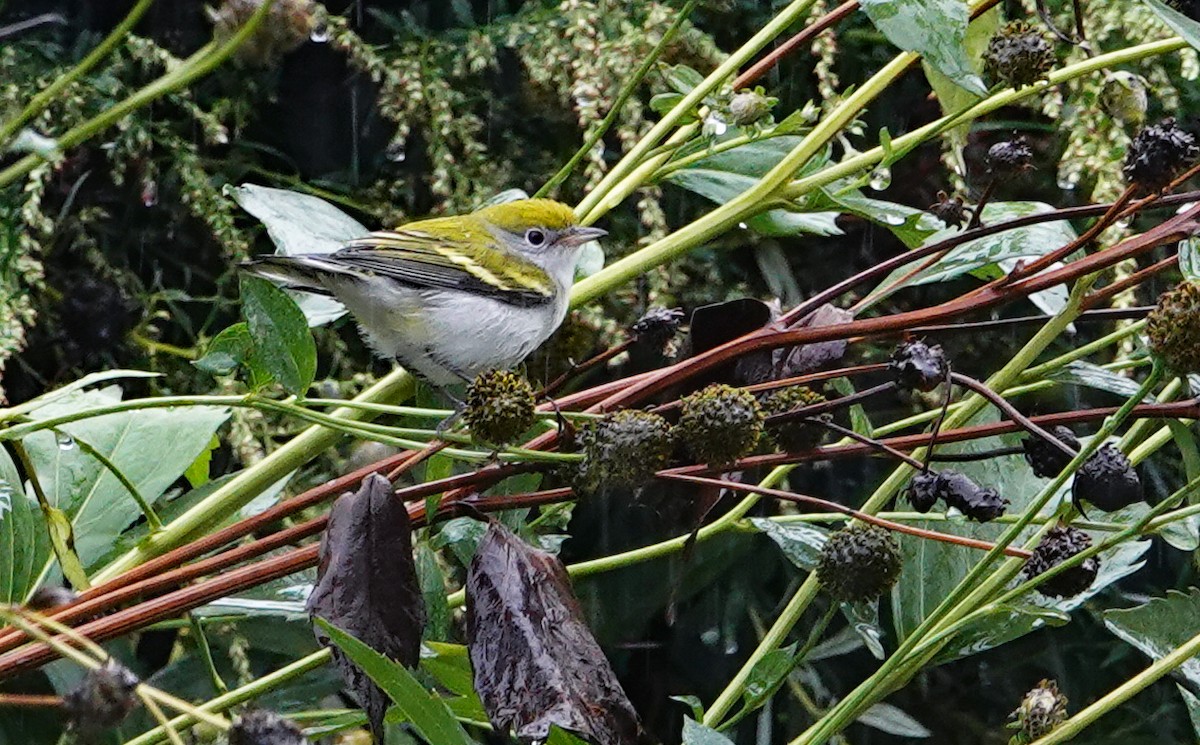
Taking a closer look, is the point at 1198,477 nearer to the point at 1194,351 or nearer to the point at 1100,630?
the point at 1194,351

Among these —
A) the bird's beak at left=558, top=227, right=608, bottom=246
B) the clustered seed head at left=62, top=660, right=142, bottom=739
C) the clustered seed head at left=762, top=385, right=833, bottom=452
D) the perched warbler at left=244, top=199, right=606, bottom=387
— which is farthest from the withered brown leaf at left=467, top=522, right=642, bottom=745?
the bird's beak at left=558, top=227, right=608, bottom=246

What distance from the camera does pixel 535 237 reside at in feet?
4.30

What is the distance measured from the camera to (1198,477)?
2.30 ft

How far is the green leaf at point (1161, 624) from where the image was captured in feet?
2.64

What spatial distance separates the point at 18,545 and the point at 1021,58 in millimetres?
654

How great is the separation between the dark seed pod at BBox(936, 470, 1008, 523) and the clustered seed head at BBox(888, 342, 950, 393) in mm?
65

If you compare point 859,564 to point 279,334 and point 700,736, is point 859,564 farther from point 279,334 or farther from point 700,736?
point 279,334

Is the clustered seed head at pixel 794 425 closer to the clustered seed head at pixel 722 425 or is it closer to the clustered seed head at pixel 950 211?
the clustered seed head at pixel 722 425

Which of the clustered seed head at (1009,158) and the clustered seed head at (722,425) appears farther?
the clustered seed head at (1009,158)

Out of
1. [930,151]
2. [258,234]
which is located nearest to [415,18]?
[258,234]

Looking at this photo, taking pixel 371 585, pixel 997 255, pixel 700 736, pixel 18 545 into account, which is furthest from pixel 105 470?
pixel 997 255

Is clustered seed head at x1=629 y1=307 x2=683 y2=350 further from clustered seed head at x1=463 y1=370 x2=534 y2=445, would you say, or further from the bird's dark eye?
the bird's dark eye

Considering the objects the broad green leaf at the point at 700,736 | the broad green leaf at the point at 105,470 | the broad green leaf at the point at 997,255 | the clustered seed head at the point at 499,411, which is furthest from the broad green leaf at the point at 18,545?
the broad green leaf at the point at 997,255

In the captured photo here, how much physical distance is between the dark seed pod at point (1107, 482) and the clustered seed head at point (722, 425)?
0.17 meters
